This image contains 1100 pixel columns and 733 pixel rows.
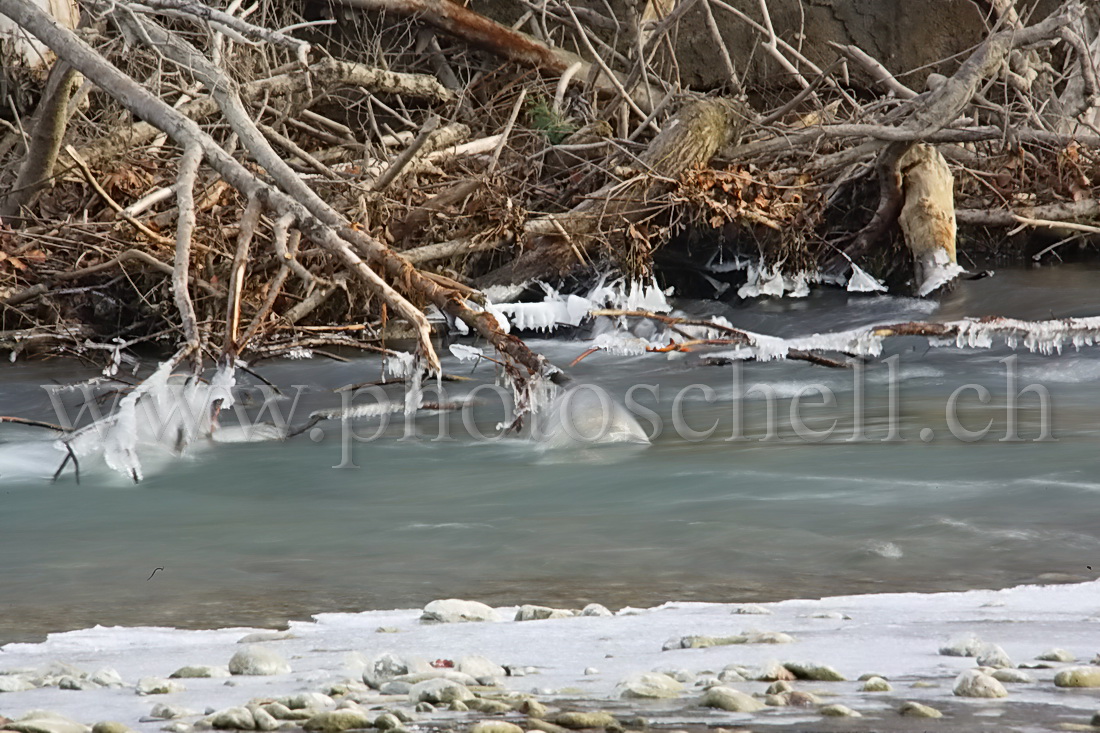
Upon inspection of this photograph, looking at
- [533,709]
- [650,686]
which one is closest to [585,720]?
[533,709]

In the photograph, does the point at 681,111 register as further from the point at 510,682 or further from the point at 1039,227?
the point at 510,682

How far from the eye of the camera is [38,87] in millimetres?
8320


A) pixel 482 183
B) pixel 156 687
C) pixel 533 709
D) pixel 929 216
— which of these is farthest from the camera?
pixel 929 216

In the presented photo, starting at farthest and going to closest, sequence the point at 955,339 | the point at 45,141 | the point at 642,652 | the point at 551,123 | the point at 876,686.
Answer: the point at 551,123 → the point at 45,141 → the point at 955,339 → the point at 642,652 → the point at 876,686

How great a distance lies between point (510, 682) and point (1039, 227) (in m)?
8.06

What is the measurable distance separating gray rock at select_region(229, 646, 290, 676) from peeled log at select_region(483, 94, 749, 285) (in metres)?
5.29

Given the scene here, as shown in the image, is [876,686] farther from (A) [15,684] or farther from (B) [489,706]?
(A) [15,684]

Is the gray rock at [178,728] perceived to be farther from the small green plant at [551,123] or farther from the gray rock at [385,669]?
the small green plant at [551,123]

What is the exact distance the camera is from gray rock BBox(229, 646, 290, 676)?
7.00 ft

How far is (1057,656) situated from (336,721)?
3.94ft

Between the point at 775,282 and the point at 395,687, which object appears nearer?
the point at 395,687

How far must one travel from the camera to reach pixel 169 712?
1.81 m

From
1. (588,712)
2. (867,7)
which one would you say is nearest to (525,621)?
(588,712)

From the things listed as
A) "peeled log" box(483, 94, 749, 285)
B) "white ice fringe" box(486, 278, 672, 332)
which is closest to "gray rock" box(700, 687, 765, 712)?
"peeled log" box(483, 94, 749, 285)
